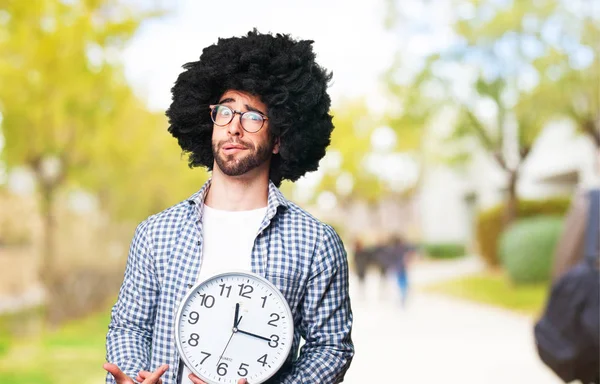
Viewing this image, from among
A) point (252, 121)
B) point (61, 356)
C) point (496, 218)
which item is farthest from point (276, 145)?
point (496, 218)

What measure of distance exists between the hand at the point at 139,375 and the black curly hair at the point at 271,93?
57cm

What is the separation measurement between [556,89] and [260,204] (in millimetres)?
12329

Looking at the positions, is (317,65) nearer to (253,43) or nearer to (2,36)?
(253,43)

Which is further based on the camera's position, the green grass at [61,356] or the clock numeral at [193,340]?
the green grass at [61,356]

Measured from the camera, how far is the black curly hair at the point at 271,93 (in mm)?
1993

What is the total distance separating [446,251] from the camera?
2759 cm

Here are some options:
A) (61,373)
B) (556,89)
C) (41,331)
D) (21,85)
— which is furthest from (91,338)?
(556,89)

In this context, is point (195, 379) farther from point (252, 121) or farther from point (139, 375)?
point (252, 121)

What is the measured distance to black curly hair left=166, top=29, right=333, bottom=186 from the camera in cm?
199

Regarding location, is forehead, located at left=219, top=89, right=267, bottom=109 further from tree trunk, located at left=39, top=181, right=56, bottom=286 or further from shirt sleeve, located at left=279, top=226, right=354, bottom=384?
tree trunk, located at left=39, top=181, right=56, bottom=286

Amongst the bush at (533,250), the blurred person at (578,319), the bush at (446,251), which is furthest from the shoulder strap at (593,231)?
the bush at (446,251)

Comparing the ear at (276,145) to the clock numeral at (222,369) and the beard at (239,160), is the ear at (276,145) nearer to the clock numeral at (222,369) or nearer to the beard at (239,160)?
the beard at (239,160)

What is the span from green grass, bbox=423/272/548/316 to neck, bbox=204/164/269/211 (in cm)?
1048

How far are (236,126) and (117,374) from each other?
61 cm
